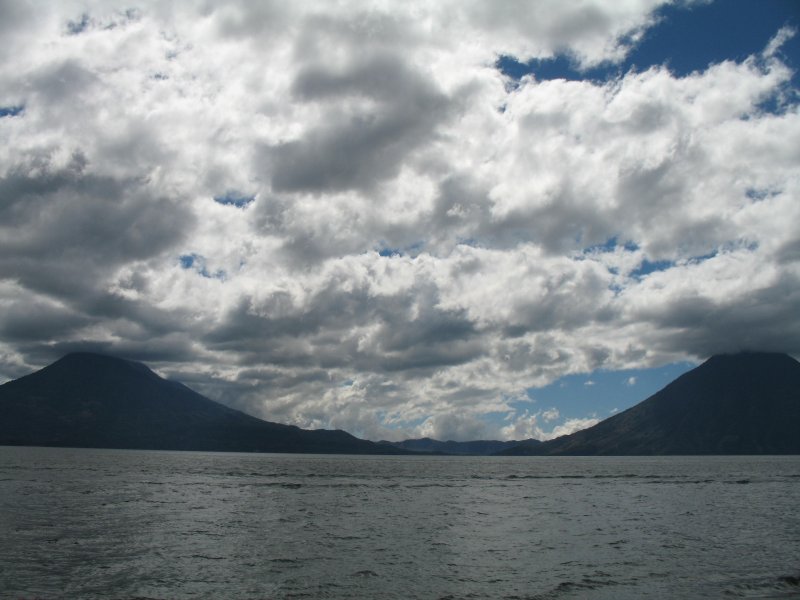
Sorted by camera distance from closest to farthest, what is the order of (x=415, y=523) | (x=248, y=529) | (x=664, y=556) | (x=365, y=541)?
(x=664, y=556) < (x=365, y=541) < (x=248, y=529) < (x=415, y=523)

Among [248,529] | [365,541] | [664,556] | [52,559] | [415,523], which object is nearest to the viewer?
[52,559]

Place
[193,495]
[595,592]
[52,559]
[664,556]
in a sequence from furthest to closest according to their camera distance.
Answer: [193,495] < [664,556] < [52,559] < [595,592]

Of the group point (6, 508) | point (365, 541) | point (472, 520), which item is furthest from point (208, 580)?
point (6, 508)

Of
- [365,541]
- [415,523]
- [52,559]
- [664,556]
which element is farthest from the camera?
[415,523]

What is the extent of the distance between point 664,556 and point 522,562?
13.4m

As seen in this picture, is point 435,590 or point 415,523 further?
point 415,523

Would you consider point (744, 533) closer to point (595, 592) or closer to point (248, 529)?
point (595, 592)

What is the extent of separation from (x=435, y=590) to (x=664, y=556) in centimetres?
2426

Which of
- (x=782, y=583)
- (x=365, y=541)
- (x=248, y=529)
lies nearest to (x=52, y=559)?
(x=248, y=529)

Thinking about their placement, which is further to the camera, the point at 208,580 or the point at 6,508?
the point at 6,508

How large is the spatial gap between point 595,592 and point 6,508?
71.7 m

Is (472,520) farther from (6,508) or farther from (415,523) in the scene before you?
(6,508)

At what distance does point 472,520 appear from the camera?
263ft

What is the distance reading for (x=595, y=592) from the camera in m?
41.2
